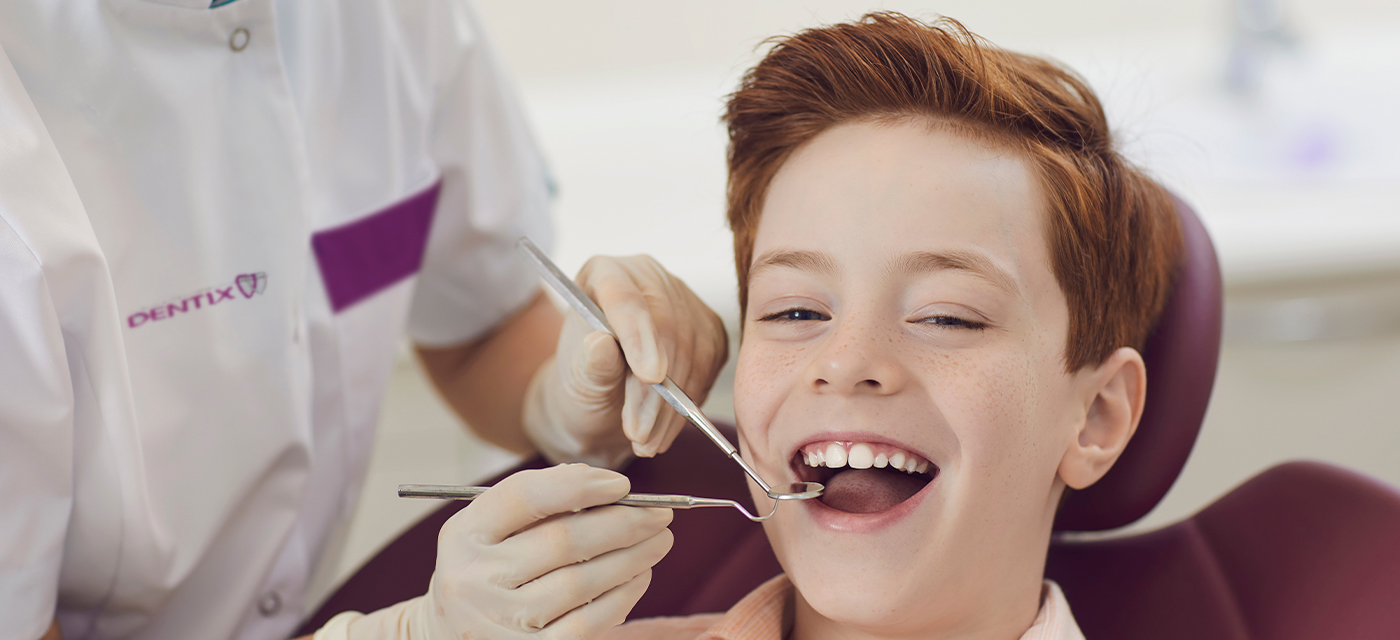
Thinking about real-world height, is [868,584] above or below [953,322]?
below

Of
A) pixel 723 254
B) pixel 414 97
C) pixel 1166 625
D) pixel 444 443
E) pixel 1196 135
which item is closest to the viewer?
pixel 1166 625

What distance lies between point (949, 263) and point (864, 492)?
247 mm

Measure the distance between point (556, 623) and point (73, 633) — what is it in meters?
0.61

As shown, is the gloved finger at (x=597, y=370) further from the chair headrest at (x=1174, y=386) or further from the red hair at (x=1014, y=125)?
the chair headrest at (x=1174, y=386)

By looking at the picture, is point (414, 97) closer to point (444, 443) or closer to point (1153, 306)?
point (1153, 306)

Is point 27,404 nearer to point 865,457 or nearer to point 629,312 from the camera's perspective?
point 629,312

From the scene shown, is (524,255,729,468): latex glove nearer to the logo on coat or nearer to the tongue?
the tongue

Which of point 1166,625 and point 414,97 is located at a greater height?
point 414,97

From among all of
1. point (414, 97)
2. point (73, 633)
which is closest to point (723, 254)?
point (414, 97)

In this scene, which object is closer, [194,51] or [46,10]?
[46,10]

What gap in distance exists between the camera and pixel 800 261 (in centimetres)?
97

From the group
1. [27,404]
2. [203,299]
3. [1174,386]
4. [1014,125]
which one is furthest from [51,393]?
[1174,386]

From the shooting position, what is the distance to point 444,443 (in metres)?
2.46

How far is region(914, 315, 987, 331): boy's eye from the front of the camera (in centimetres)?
93
